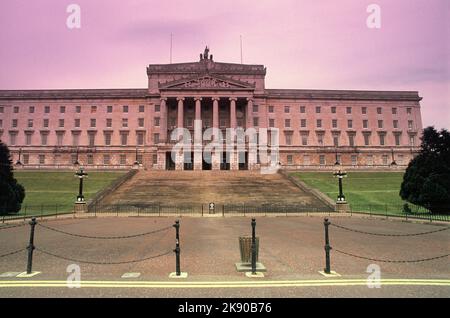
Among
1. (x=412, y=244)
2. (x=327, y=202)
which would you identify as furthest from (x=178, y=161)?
(x=412, y=244)

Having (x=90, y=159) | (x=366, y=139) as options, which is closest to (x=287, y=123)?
(x=366, y=139)

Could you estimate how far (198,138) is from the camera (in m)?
67.9

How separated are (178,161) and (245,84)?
22.9 meters

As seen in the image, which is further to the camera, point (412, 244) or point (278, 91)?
point (278, 91)

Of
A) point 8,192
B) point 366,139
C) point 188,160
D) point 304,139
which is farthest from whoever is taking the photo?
point 366,139

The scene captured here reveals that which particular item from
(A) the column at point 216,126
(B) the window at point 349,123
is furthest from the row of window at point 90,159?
(B) the window at point 349,123

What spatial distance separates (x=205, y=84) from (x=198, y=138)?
1258 centimetres

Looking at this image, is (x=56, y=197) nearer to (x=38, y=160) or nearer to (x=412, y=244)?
(x=412, y=244)

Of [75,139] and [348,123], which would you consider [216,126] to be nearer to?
[348,123]

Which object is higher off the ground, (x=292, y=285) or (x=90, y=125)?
(x=90, y=125)

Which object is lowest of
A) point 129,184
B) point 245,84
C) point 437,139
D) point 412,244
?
point 412,244
